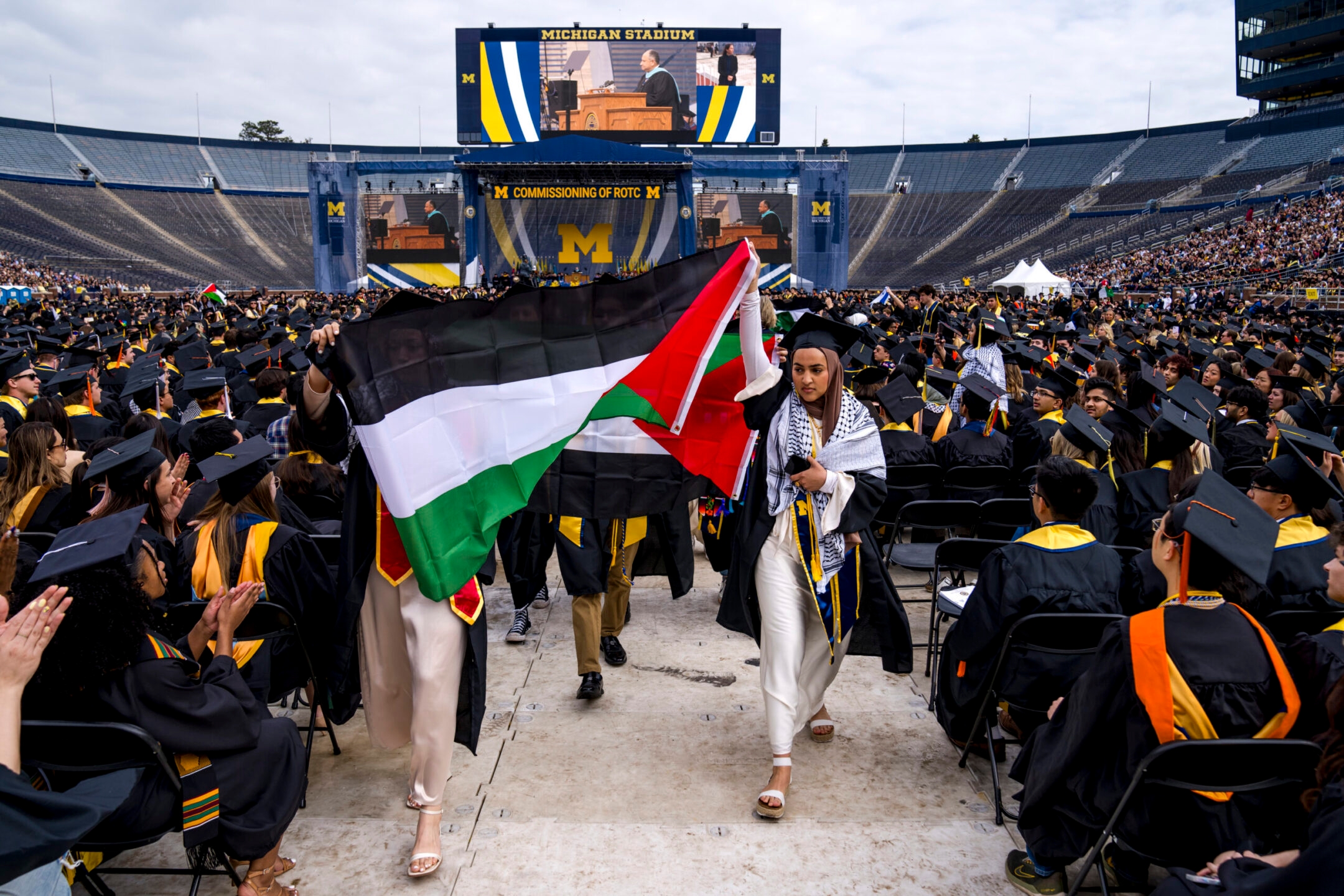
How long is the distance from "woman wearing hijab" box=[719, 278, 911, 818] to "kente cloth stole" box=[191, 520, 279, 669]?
1.79 m

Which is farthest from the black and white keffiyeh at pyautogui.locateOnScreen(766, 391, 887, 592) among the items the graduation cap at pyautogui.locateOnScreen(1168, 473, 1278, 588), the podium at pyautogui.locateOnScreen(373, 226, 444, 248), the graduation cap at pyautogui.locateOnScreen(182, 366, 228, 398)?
the podium at pyautogui.locateOnScreen(373, 226, 444, 248)

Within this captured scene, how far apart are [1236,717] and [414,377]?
8.54ft

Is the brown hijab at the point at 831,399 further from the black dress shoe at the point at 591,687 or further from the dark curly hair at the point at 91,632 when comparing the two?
the dark curly hair at the point at 91,632

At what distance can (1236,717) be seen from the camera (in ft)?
7.86

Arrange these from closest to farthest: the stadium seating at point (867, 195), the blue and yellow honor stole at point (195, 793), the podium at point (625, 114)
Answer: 1. the blue and yellow honor stole at point (195, 793)
2. the podium at point (625, 114)
3. the stadium seating at point (867, 195)

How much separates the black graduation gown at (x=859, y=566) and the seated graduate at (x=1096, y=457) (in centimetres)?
137

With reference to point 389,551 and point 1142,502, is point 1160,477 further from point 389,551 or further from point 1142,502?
point 389,551

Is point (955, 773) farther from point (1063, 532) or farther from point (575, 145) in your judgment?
point (575, 145)

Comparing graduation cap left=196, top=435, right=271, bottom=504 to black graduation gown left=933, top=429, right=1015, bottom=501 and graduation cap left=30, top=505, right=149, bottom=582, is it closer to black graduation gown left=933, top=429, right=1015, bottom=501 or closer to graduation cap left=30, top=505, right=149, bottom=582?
graduation cap left=30, top=505, right=149, bottom=582

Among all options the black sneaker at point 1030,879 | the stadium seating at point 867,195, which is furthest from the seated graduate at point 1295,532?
the stadium seating at point 867,195

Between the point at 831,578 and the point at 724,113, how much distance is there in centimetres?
3526

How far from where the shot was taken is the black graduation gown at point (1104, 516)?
4602mm

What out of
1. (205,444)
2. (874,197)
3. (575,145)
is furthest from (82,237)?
(205,444)

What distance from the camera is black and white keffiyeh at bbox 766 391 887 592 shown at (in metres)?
3.54
